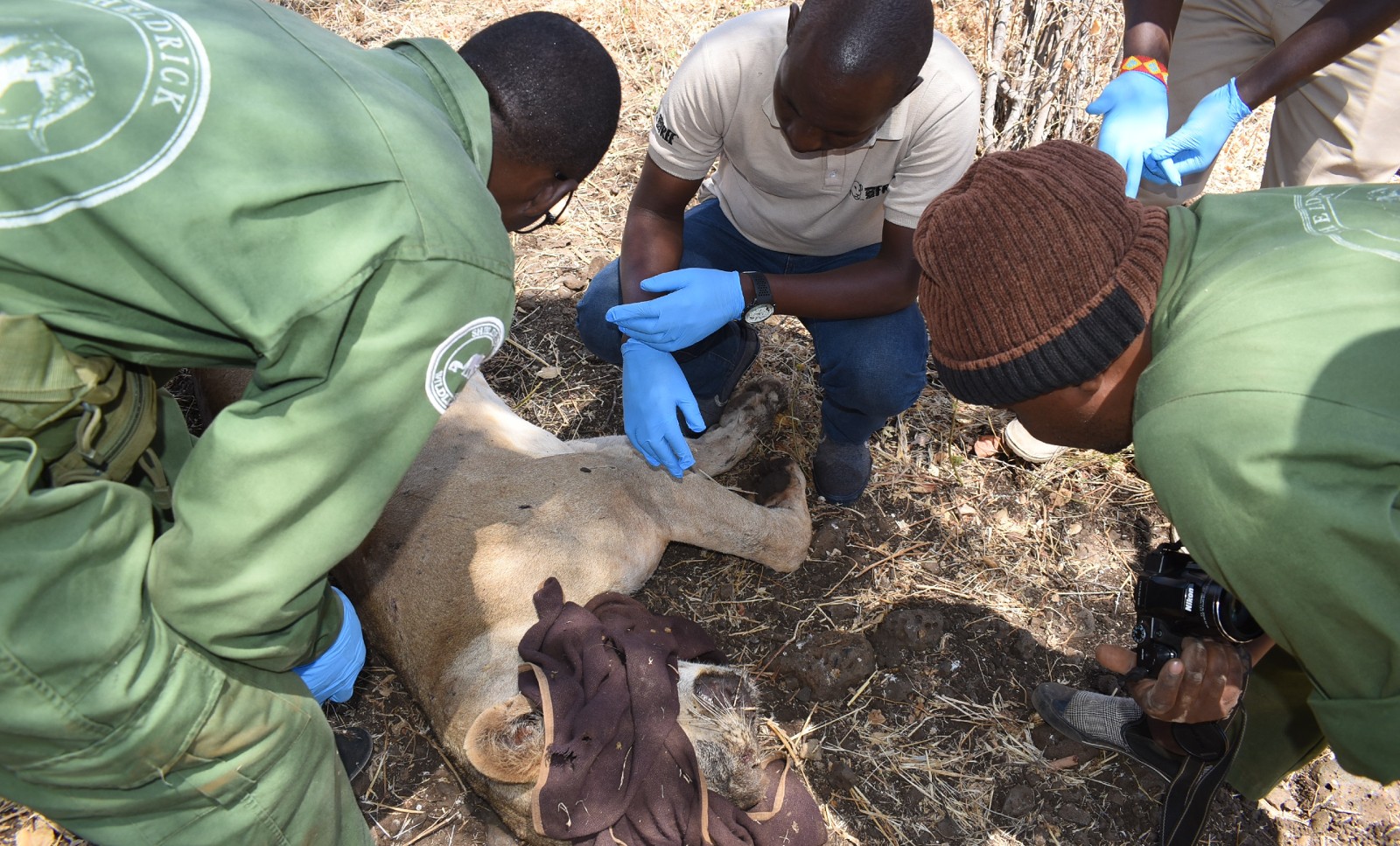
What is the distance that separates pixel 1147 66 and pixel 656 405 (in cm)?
203

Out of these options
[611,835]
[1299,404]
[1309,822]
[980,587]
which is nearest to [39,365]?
[611,835]

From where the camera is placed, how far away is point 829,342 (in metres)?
3.28

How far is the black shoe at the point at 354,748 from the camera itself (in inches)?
109

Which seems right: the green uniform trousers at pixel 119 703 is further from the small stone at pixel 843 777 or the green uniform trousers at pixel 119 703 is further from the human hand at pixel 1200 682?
the human hand at pixel 1200 682

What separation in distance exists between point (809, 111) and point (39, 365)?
1797 mm

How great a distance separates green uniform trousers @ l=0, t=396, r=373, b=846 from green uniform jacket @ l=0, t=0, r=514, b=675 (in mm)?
30

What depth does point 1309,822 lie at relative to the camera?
2.69 meters

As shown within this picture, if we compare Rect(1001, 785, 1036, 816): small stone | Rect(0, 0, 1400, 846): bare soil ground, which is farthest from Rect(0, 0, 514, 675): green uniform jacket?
Rect(1001, 785, 1036, 816): small stone

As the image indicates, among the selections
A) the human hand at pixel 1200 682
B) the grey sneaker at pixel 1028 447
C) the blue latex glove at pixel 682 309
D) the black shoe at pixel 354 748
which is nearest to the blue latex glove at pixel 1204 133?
the grey sneaker at pixel 1028 447

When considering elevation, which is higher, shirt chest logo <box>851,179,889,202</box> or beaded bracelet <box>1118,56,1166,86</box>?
beaded bracelet <box>1118,56,1166,86</box>

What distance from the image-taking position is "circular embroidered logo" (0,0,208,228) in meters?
1.28

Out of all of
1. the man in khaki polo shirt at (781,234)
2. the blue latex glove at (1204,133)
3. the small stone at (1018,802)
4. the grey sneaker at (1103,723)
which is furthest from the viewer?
the blue latex glove at (1204,133)

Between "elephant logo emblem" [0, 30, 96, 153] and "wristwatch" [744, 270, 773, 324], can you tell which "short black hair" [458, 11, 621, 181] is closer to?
"elephant logo emblem" [0, 30, 96, 153]

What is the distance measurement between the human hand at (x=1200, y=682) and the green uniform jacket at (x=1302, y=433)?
1.48ft
